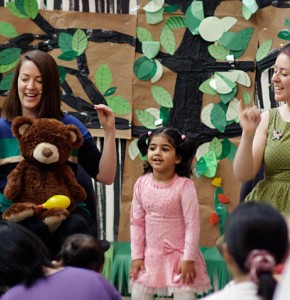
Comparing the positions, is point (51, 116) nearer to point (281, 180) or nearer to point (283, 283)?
point (281, 180)

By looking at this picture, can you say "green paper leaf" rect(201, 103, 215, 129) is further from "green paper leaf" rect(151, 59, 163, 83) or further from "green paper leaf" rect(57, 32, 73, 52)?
"green paper leaf" rect(57, 32, 73, 52)

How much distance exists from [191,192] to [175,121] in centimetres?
68

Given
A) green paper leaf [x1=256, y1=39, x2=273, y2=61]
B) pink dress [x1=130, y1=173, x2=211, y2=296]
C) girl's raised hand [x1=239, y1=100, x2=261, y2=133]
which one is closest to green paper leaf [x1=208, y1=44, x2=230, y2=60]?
green paper leaf [x1=256, y1=39, x2=273, y2=61]

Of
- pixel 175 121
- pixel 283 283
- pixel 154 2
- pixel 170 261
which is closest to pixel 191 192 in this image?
pixel 170 261

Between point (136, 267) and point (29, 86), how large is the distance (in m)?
0.81

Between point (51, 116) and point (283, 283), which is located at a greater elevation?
point (51, 116)

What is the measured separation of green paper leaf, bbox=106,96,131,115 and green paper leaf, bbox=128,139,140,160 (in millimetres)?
143

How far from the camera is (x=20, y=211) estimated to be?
245cm

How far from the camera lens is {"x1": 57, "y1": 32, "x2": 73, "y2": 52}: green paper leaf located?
3537 mm

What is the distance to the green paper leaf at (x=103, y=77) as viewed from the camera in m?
3.55

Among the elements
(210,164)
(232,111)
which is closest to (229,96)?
(232,111)

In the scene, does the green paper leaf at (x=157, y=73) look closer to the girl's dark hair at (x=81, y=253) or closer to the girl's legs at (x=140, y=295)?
the girl's legs at (x=140, y=295)

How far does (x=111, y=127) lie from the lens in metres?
2.68

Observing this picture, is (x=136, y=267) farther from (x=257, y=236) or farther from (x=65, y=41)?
(x=257, y=236)
